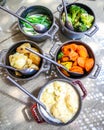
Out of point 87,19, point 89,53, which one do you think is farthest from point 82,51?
point 87,19

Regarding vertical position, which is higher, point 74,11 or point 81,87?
point 74,11

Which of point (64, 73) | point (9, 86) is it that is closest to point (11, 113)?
point (9, 86)

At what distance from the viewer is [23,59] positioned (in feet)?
2.80

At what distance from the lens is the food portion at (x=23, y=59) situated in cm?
85

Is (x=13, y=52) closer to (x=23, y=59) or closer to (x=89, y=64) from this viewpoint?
(x=23, y=59)

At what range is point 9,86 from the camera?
2.97 ft

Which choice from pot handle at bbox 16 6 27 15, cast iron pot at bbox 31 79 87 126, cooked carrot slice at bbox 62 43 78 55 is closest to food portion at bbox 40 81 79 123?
cast iron pot at bbox 31 79 87 126

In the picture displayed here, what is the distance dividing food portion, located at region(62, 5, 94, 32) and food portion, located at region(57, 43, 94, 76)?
8cm

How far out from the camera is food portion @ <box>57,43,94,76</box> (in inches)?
33.8

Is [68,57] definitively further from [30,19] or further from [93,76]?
[30,19]

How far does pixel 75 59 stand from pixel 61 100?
16 centimetres

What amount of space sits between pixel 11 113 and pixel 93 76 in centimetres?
33

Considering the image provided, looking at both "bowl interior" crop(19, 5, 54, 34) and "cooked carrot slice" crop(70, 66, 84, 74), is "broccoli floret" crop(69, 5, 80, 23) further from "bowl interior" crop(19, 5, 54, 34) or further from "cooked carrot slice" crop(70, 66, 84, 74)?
"cooked carrot slice" crop(70, 66, 84, 74)

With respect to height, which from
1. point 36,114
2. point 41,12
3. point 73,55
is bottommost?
point 36,114
